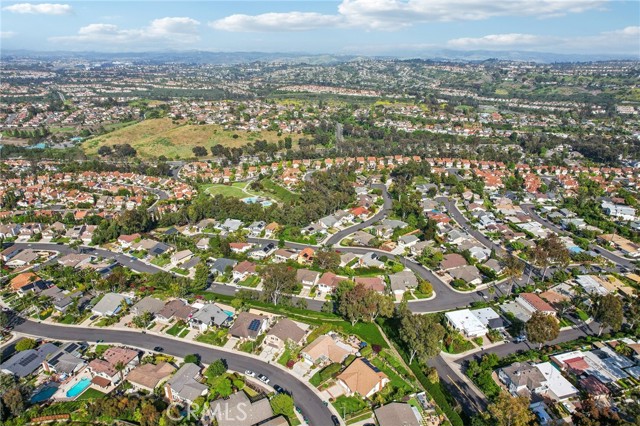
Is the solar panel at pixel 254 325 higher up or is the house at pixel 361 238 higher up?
the house at pixel 361 238

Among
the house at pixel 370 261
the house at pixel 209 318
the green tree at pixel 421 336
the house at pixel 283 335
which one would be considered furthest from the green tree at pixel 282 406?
the house at pixel 370 261

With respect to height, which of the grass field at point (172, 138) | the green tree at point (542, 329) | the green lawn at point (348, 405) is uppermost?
the grass field at point (172, 138)

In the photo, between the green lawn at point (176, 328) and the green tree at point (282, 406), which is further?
the green lawn at point (176, 328)

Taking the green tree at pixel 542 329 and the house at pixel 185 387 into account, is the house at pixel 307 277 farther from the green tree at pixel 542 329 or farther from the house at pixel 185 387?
the green tree at pixel 542 329

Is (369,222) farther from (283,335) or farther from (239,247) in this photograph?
(283,335)

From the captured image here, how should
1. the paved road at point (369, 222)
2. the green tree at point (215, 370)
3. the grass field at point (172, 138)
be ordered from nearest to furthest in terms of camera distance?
the green tree at point (215, 370) < the paved road at point (369, 222) < the grass field at point (172, 138)

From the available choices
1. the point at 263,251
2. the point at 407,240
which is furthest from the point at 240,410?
the point at 407,240

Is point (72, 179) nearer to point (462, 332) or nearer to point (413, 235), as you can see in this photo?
point (413, 235)

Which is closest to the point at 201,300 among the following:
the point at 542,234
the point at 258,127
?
the point at 542,234
